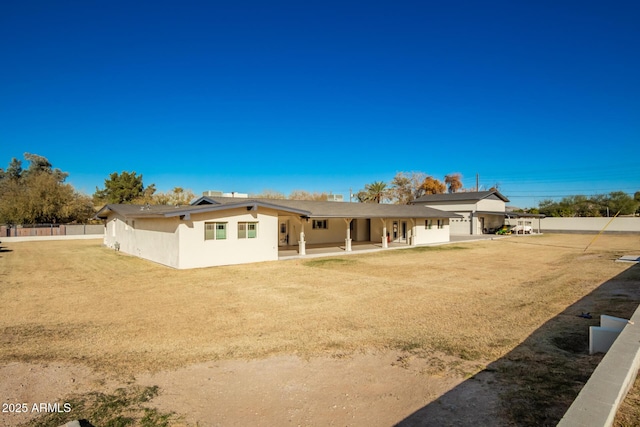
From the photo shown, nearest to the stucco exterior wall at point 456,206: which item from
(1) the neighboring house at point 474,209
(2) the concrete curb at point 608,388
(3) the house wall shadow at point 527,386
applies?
(1) the neighboring house at point 474,209

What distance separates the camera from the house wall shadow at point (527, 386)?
12.8 ft

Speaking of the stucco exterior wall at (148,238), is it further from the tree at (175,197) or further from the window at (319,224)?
the tree at (175,197)

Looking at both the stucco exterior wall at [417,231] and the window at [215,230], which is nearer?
the window at [215,230]

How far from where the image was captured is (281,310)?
8852 mm

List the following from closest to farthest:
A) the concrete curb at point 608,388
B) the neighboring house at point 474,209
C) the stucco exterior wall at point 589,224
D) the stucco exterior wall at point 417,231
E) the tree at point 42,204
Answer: the concrete curb at point 608,388 < the stucco exterior wall at point 417,231 < the tree at point 42,204 < the stucco exterior wall at point 589,224 < the neighboring house at point 474,209

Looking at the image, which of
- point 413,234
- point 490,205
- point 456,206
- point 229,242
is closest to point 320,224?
point 413,234

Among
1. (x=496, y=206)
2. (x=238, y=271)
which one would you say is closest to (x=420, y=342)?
(x=238, y=271)

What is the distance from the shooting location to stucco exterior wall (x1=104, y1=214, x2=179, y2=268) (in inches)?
629

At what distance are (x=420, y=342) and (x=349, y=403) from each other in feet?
8.49

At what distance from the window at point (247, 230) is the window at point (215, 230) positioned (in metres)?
0.79

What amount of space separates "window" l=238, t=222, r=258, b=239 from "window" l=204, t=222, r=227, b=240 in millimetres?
785

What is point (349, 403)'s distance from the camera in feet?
14.2

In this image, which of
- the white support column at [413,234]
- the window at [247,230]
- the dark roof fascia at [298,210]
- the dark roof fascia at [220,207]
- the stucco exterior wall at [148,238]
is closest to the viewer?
the dark roof fascia at [220,207]

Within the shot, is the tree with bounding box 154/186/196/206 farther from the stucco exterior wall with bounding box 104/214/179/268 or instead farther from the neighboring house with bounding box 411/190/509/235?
the neighboring house with bounding box 411/190/509/235
